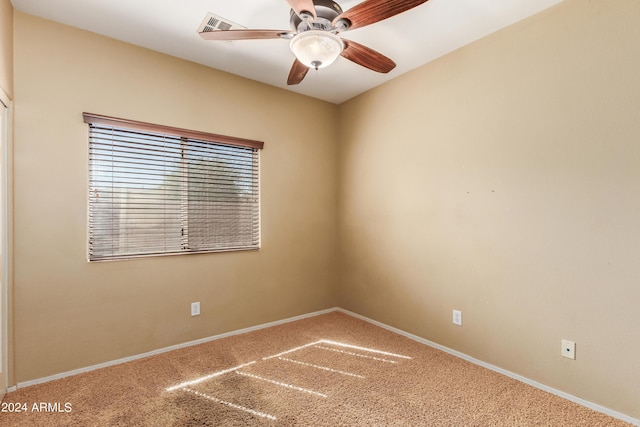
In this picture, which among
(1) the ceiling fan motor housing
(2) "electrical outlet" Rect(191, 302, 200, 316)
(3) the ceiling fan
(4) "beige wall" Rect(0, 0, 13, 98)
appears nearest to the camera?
(3) the ceiling fan

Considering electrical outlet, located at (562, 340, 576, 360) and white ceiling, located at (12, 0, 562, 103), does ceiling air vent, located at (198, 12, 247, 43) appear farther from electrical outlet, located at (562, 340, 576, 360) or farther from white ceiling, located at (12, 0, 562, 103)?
electrical outlet, located at (562, 340, 576, 360)

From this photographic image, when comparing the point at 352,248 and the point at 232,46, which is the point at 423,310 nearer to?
the point at 352,248

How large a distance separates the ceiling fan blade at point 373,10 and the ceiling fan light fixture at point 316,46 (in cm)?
9

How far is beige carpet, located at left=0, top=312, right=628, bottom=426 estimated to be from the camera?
1836 millimetres

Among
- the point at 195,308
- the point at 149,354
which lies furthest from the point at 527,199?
the point at 149,354

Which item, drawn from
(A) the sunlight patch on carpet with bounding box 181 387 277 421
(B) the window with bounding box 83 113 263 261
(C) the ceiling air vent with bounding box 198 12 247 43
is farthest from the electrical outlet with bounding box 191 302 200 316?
(C) the ceiling air vent with bounding box 198 12 247 43

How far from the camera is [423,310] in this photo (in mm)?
2945

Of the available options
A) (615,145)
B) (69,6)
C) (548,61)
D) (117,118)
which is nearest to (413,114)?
(548,61)

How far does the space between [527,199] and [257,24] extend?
2319 millimetres

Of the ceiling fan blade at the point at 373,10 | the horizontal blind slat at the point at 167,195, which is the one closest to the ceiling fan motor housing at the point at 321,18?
the ceiling fan blade at the point at 373,10

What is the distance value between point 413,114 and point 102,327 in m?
3.22

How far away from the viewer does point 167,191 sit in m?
2.77

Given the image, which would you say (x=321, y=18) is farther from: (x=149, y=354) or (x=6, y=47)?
(x=149, y=354)

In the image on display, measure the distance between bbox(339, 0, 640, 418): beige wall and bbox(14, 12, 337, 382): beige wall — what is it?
3.73ft
